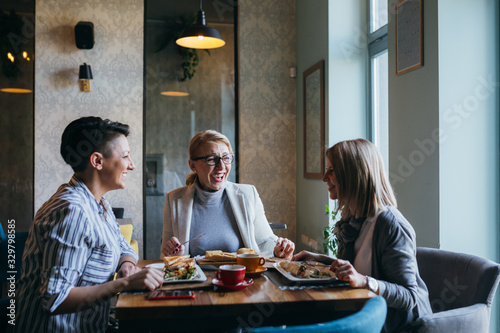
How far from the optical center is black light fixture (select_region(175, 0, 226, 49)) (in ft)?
12.2

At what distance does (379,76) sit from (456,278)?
2438 millimetres

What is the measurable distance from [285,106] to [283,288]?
3.72m

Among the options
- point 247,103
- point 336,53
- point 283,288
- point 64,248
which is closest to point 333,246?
point 336,53

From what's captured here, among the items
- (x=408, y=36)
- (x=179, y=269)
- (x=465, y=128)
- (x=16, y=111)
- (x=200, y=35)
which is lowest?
(x=179, y=269)

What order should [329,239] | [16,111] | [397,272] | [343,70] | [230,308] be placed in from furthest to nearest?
[16,111], [343,70], [329,239], [397,272], [230,308]

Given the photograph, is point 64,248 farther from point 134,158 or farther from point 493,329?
point 134,158

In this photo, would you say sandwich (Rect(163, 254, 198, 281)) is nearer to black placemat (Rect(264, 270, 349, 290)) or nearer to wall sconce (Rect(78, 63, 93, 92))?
black placemat (Rect(264, 270, 349, 290))

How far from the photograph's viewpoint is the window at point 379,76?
11.8 feet

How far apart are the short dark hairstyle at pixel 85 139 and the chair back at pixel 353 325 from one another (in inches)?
39.6

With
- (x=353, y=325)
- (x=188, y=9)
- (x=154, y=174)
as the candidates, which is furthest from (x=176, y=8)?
(x=353, y=325)

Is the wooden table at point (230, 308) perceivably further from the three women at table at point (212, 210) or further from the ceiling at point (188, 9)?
the ceiling at point (188, 9)

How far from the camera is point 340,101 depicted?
393 centimetres

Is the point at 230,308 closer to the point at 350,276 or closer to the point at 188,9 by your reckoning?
the point at 350,276

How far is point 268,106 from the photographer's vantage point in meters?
4.97
